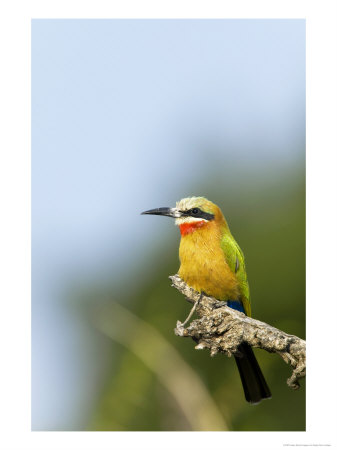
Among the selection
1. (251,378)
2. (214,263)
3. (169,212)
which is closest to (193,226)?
(169,212)

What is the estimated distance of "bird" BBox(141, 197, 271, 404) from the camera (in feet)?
14.6

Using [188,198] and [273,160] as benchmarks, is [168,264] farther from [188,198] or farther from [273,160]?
[273,160]

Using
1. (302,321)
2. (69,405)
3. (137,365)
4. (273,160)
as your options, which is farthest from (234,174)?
(69,405)

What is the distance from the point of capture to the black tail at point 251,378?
15.0ft

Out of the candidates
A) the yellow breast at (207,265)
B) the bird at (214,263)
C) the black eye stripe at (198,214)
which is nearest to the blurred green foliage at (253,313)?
the bird at (214,263)

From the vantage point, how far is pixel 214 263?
4.47 m

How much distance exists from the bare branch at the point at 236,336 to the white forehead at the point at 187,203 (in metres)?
0.87

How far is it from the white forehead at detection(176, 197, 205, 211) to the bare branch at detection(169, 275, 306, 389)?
34.2 inches

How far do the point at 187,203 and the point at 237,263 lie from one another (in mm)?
589

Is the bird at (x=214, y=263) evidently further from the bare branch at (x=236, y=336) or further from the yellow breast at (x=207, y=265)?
the bare branch at (x=236, y=336)

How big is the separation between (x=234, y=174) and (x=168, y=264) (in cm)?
103

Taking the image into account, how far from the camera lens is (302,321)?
5.02 meters

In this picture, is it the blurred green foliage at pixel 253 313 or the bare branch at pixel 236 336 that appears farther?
the blurred green foliage at pixel 253 313

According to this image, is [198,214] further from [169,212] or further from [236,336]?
[236,336]
